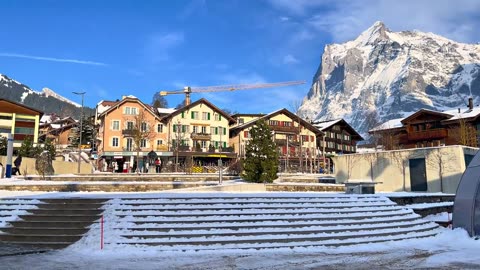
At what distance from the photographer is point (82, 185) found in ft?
75.4

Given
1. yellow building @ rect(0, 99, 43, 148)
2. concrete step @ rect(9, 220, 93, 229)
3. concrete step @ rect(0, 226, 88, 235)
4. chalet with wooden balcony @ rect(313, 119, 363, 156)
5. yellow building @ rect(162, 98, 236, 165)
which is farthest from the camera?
chalet with wooden balcony @ rect(313, 119, 363, 156)

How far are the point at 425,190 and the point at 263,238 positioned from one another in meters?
18.8

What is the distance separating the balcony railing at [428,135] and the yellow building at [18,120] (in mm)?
63458

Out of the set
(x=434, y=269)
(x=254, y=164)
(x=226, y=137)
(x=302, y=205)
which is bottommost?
(x=434, y=269)

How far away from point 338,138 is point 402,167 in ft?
190

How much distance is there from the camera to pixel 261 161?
2941 cm

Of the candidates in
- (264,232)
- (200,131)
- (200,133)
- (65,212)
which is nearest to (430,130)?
(200,133)

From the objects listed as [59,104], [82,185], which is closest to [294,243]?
[82,185]

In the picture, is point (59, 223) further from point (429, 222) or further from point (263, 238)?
point (429, 222)

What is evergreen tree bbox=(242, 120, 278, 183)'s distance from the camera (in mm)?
29328

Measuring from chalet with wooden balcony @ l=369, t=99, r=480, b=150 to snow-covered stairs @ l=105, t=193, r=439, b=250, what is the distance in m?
46.9

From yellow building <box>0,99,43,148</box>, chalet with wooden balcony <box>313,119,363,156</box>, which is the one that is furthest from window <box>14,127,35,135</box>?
chalet with wooden balcony <box>313,119,363,156</box>

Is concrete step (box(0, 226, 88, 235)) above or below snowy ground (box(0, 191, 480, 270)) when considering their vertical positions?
above

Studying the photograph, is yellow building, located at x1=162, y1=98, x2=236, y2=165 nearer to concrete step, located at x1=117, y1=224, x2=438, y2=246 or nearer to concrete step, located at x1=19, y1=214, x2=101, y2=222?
concrete step, located at x1=19, y1=214, x2=101, y2=222
